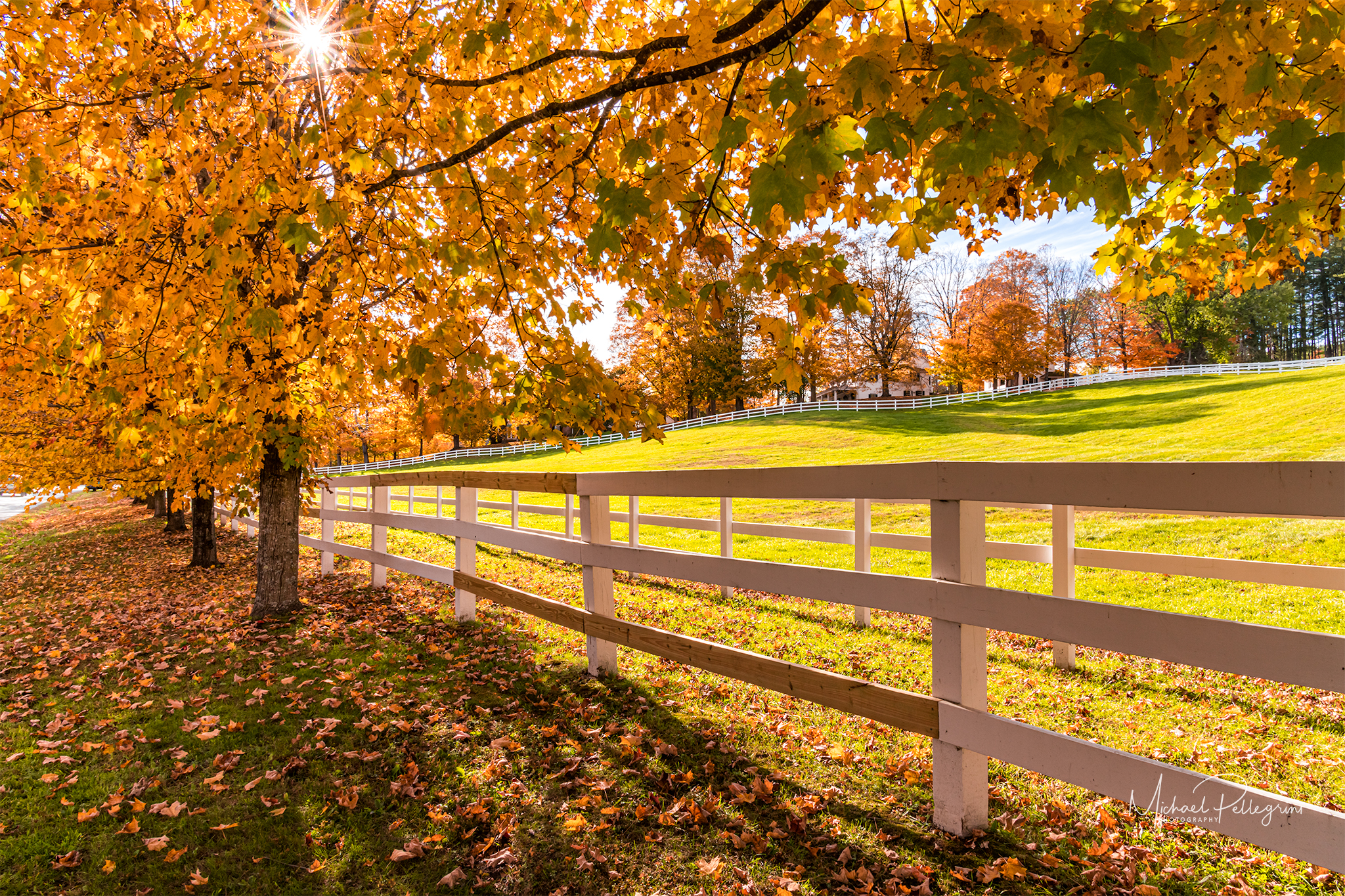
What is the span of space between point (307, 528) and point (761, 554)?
40.4ft

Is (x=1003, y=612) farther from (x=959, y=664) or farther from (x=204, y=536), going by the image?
(x=204, y=536)

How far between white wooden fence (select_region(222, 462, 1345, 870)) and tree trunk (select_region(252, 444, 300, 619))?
470 centimetres

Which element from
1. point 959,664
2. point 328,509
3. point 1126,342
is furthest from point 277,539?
point 1126,342

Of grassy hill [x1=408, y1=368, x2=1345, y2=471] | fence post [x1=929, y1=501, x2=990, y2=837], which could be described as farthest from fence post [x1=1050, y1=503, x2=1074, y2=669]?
grassy hill [x1=408, y1=368, x2=1345, y2=471]

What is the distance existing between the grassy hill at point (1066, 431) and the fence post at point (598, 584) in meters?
8.75

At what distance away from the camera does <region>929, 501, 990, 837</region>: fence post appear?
2582 millimetres

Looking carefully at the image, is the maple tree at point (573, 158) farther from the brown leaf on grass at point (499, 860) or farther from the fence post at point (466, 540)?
the brown leaf on grass at point (499, 860)

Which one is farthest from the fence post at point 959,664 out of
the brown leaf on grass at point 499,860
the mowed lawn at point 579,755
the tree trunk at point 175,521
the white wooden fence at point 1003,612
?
the tree trunk at point 175,521

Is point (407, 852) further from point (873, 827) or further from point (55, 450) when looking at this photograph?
point (55, 450)

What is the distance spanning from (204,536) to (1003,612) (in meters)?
13.8

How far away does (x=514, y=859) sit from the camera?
286cm

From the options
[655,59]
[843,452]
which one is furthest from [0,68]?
[843,452]

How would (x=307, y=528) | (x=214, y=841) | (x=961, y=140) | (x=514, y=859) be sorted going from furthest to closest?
1. (x=307, y=528)
2. (x=214, y=841)
3. (x=514, y=859)
4. (x=961, y=140)

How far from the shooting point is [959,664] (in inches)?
101
